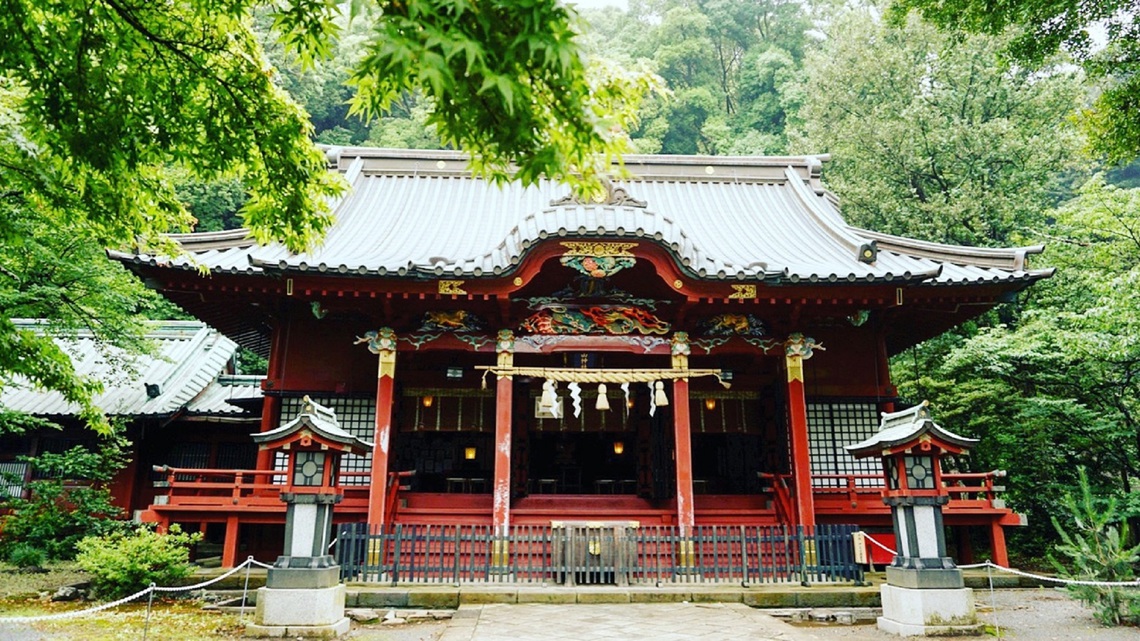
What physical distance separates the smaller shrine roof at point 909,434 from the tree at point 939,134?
39.5 ft

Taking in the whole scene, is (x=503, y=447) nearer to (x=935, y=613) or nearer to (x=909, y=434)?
(x=909, y=434)

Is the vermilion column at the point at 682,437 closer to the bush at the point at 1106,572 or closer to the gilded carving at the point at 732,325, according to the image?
the gilded carving at the point at 732,325

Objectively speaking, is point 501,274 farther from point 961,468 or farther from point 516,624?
point 961,468

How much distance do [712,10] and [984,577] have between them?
4231cm

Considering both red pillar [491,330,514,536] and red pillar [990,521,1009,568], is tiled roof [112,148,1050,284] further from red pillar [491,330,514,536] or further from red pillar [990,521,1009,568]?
red pillar [990,521,1009,568]

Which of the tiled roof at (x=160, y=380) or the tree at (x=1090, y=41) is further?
the tiled roof at (x=160, y=380)

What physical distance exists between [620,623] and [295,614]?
3.34m

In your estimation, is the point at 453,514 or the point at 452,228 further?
the point at 452,228

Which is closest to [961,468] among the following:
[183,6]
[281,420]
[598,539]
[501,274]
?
[598,539]

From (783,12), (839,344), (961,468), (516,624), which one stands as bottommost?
(516,624)

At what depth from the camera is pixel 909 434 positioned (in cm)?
781

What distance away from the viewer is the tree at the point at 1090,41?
25.6 feet

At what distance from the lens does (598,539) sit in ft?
29.5

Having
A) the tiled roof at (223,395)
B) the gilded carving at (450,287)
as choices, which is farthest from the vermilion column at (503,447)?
the tiled roof at (223,395)
